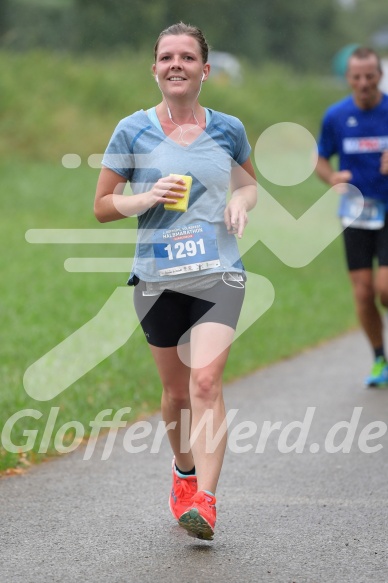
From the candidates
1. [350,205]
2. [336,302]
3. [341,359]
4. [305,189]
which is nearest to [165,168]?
[350,205]

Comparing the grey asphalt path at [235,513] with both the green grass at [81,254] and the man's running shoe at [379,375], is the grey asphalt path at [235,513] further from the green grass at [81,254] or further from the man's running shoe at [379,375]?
the man's running shoe at [379,375]

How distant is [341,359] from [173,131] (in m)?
6.57

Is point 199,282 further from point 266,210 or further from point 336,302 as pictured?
point 266,210

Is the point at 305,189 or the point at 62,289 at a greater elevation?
the point at 62,289

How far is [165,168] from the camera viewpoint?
5219 mm

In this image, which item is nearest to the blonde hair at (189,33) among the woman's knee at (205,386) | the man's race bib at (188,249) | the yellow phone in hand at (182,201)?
the yellow phone in hand at (182,201)

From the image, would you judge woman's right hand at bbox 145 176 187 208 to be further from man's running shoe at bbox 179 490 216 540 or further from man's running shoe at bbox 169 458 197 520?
man's running shoe at bbox 169 458 197 520

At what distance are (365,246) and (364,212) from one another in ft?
0.93

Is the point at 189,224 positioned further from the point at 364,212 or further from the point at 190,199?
the point at 364,212

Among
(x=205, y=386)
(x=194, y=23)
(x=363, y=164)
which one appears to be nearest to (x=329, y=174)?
(x=363, y=164)

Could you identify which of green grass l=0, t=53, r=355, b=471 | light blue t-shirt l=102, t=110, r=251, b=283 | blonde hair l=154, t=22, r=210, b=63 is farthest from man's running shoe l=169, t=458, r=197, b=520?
blonde hair l=154, t=22, r=210, b=63

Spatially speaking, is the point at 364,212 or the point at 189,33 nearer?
the point at 189,33

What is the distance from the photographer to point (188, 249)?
5.20 metres

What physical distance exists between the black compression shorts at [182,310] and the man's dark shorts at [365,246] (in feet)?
13.3
